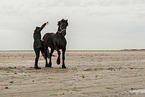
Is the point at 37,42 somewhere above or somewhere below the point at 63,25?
below

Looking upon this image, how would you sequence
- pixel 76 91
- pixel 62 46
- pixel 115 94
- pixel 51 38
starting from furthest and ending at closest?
pixel 51 38 < pixel 62 46 < pixel 76 91 < pixel 115 94

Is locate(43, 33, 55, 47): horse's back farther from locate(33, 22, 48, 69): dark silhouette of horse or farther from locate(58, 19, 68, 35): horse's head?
locate(58, 19, 68, 35): horse's head

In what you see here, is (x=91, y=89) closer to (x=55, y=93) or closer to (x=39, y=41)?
(x=55, y=93)

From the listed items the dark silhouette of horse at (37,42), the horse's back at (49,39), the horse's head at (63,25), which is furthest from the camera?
the horse's back at (49,39)

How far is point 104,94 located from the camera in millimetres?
6719

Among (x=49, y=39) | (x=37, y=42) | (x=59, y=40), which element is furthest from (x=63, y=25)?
(x=37, y=42)

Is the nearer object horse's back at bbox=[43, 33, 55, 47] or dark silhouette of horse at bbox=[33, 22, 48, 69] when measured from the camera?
dark silhouette of horse at bbox=[33, 22, 48, 69]

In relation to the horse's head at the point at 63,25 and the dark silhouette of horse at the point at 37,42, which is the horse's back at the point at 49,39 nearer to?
the dark silhouette of horse at the point at 37,42

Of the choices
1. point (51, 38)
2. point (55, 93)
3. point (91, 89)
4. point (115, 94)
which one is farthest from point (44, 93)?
point (51, 38)

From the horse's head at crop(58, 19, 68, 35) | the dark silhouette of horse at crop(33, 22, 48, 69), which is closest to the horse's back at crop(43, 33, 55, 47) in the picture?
the dark silhouette of horse at crop(33, 22, 48, 69)

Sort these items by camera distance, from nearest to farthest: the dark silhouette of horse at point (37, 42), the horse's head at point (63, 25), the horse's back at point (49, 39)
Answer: the horse's head at point (63, 25) < the dark silhouette of horse at point (37, 42) < the horse's back at point (49, 39)

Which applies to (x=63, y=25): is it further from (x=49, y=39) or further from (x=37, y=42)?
(x=37, y=42)

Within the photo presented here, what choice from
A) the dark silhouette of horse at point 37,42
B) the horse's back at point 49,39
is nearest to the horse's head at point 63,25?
the dark silhouette of horse at point 37,42

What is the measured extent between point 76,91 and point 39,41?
939 centimetres
